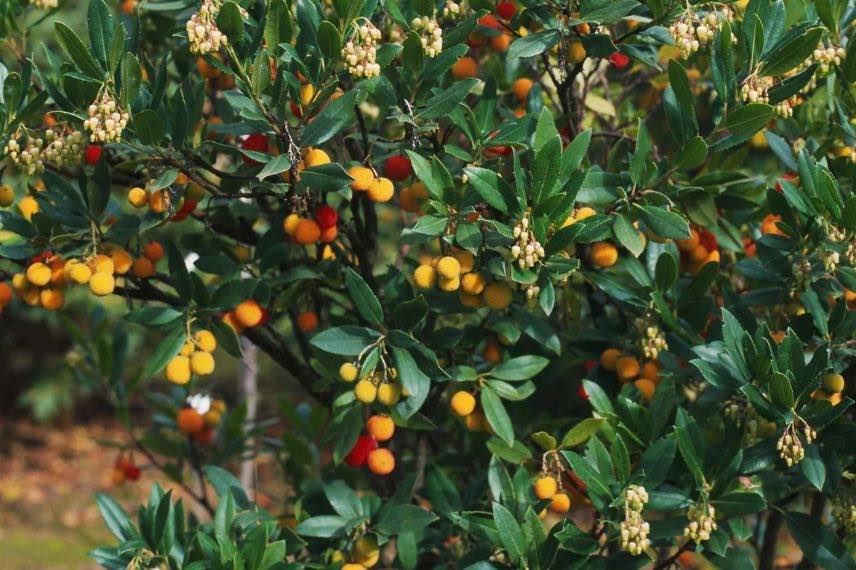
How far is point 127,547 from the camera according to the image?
176 centimetres

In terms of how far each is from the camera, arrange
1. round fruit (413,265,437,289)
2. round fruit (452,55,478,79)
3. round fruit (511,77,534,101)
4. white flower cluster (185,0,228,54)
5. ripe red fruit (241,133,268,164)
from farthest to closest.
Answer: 1. round fruit (511,77,534,101)
2. round fruit (452,55,478,79)
3. ripe red fruit (241,133,268,164)
4. round fruit (413,265,437,289)
5. white flower cluster (185,0,228,54)

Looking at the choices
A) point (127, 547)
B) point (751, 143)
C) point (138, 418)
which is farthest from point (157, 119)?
point (138, 418)

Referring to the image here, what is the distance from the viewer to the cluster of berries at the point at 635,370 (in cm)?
184

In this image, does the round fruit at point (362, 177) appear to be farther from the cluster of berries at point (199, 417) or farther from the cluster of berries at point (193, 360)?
the cluster of berries at point (199, 417)

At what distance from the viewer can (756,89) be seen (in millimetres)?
1545

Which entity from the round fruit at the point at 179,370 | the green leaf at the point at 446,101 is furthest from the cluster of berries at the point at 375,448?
the green leaf at the point at 446,101

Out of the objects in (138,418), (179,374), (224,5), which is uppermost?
→ (224,5)

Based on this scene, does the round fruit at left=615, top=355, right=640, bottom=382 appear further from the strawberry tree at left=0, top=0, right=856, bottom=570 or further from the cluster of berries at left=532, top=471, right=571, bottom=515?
the cluster of berries at left=532, top=471, right=571, bottom=515

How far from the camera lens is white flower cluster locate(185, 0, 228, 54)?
139 cm

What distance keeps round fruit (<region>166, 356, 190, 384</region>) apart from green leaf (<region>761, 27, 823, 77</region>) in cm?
106

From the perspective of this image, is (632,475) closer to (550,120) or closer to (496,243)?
(496,243)

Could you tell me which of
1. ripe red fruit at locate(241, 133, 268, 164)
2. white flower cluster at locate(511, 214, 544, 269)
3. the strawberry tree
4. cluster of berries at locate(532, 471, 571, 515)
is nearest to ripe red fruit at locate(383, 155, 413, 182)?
the strawberry tree

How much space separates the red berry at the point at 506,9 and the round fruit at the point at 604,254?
0.43 m

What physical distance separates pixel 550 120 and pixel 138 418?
291 inches
